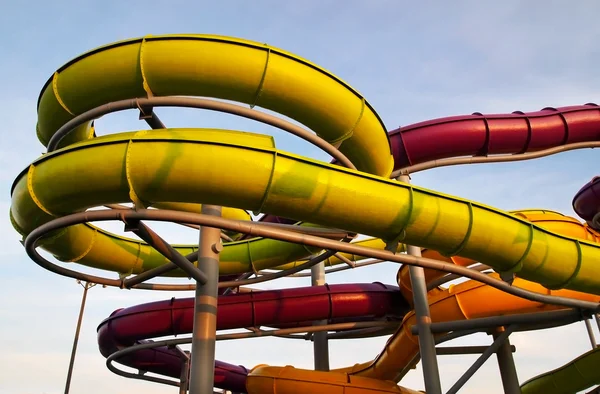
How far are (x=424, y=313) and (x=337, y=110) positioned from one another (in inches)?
200

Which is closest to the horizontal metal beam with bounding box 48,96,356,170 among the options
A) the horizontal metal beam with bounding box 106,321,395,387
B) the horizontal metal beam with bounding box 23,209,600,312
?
the horizontal metal beam with bounding box 23,209,600,312

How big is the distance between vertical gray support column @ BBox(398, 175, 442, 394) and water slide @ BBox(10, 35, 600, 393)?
0.82m

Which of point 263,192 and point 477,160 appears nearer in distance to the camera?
point 263,192

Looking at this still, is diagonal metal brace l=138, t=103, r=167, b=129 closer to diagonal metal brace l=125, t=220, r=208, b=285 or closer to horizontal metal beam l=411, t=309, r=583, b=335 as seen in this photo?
diagonal metal brace l=125, t=220, r=208, b=285

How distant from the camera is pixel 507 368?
12.4m

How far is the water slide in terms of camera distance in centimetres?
694

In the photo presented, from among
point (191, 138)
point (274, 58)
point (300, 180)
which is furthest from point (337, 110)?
point (191, 138)

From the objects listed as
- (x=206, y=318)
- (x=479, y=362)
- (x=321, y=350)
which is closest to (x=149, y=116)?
(x=206, y=318)

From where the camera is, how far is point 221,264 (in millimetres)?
13859

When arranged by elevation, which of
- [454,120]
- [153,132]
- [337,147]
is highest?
[454,120]

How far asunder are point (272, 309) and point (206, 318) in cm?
466

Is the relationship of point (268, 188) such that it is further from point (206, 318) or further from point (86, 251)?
point (86, 251)

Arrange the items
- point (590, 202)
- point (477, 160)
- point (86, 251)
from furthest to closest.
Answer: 1. point (590, 202)
2. point (477, 160)
3. point (86, 251)

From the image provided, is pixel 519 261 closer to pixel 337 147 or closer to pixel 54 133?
pixel 337 147
